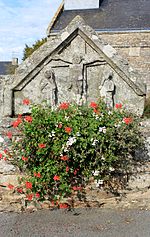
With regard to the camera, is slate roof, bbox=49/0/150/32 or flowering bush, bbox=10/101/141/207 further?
slate roof, bbox=49/0/150/32

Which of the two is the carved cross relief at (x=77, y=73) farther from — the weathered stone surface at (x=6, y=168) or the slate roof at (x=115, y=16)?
the slate roof at (x=115, y=16)

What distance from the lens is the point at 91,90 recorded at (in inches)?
178

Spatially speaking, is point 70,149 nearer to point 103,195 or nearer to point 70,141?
point 70,141

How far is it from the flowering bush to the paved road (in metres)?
0.25

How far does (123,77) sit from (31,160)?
178 cm

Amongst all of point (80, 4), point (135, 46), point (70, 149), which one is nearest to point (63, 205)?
point (70, 149)

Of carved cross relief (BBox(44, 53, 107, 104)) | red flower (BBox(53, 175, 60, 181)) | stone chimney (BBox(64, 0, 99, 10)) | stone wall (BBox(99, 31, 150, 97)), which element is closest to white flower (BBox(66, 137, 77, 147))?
red flower (BBox(53, 175, 60, 181))

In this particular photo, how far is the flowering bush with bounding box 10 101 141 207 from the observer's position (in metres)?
3.38

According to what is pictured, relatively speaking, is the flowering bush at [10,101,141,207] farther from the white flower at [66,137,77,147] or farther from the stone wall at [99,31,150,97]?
the stone wall at [99,31,150,97]

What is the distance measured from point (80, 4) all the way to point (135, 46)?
6.42 meters

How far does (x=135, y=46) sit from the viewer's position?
70.1ft

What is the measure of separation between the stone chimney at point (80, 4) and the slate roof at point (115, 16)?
1.25 ft

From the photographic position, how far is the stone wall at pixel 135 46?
69.2 ft

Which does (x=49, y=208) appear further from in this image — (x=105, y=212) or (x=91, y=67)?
(x=91, y=67)
